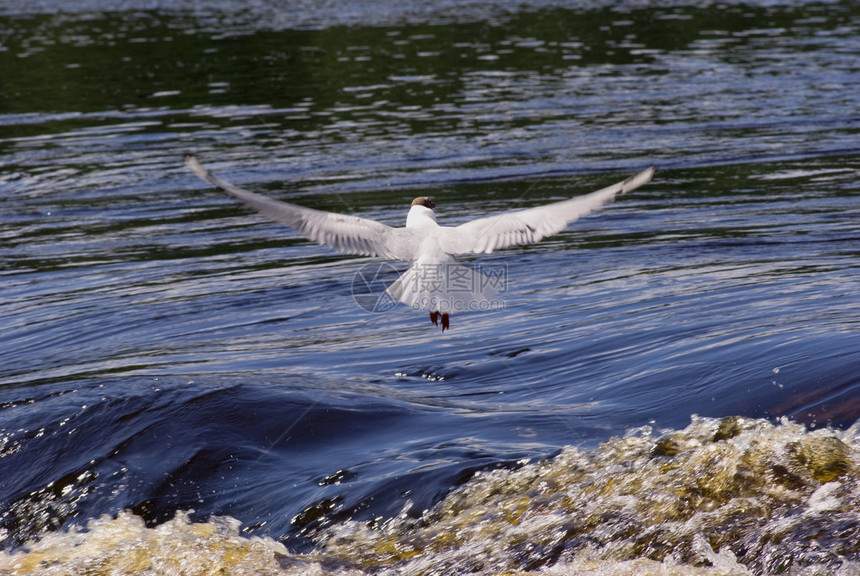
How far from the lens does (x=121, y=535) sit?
6.35m

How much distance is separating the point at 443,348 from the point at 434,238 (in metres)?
2.28

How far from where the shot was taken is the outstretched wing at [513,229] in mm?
6496

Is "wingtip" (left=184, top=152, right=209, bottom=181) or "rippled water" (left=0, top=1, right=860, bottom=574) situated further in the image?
"wingtip" (left=184, top=152, right=209, bottom=181)

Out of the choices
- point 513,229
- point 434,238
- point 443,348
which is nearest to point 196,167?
point 434,238

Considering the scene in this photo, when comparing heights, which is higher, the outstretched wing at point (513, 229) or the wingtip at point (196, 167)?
the wingtip at point (196, 167)

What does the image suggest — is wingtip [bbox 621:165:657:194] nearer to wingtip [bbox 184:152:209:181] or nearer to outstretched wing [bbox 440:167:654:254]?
outstretched wing [bbox 440:167:654:254]

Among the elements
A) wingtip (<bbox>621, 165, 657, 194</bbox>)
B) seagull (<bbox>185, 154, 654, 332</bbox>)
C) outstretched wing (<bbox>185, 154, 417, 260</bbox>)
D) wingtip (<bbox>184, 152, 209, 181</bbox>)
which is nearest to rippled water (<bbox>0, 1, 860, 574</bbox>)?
seagull (<bbox>185, 154, 654, 332</bbox>)

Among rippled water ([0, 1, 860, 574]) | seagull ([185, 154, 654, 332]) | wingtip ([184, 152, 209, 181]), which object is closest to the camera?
rippled water ([0, 1, 860, 574])

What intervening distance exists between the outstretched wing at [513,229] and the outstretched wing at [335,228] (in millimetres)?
325

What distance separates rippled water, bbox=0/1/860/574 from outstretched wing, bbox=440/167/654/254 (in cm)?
127

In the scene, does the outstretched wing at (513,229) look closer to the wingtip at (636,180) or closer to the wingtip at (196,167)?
the wingtip at (636,180)

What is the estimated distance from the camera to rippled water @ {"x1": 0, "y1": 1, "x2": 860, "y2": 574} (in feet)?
18.5

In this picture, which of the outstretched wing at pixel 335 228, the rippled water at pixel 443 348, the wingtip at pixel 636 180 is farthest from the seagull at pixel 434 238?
the rippled water at pixel 443 348

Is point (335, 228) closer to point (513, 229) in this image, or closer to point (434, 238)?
point (434, 238)
